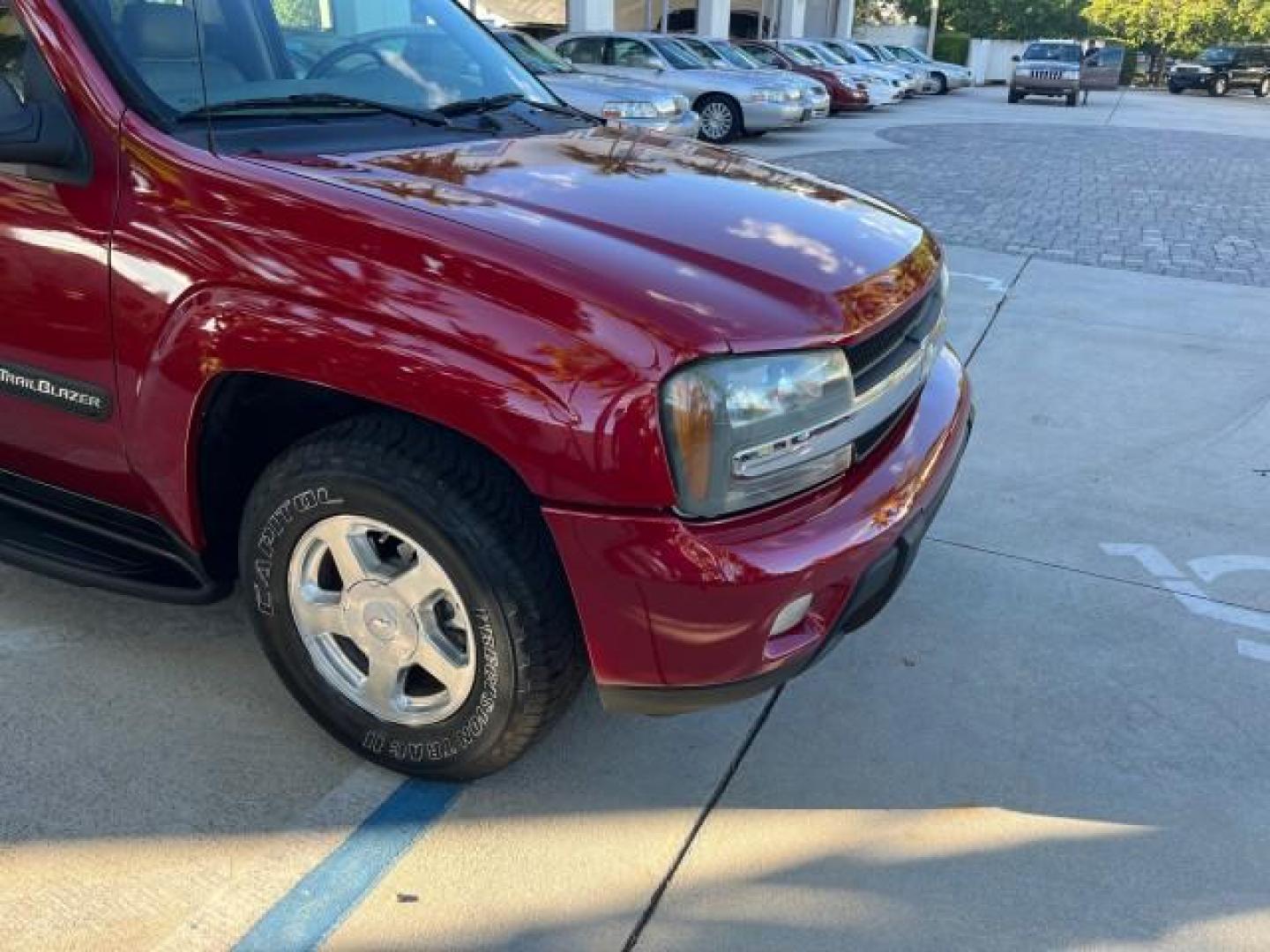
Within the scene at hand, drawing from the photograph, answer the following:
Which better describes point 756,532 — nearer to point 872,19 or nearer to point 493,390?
point 493,390

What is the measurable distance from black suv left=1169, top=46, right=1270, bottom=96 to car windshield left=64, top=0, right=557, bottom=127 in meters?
40.8

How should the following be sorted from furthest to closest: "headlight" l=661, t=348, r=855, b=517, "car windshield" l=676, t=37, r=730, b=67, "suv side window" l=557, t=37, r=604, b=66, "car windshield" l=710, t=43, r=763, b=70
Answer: "car windshield" l=710, t=43, r=763, b=70 → "car windshield" l=676, t=37, r=730, b=67 → "suv side window" l=557, t=37, r=604, b=66 → "headlight" l=661, t=348, r=855, b=517

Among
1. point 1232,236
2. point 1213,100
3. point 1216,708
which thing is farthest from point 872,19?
point 1216,708

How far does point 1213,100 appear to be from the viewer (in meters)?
35.3

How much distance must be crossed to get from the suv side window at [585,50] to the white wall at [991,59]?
3585cm

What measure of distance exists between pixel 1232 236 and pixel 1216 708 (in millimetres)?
8390

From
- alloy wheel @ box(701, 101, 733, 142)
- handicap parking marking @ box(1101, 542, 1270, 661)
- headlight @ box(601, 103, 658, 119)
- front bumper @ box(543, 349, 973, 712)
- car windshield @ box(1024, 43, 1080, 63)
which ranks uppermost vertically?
car windshield @ box(1024, 43, 1080, 63)

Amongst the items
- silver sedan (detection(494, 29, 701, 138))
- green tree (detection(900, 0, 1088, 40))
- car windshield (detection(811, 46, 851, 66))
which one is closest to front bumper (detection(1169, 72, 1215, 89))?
green tree (detection(900, 0, 1088, 40))

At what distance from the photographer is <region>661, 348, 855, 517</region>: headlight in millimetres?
2072

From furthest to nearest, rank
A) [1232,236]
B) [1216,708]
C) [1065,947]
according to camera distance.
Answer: [1232,236], [1216,708], [1065,947]

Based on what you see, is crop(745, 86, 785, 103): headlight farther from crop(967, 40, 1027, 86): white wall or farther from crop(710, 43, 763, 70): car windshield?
crop(967, 40, 1027, 86): white wall

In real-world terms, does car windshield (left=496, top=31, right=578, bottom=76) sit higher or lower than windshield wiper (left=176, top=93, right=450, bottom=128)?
higher

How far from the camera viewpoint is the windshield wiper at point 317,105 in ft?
8.61

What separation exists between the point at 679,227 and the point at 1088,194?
11.2 meters
